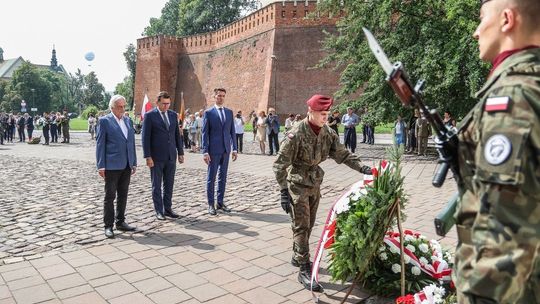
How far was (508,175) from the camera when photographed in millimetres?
1338

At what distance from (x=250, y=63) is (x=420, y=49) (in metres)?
26.5

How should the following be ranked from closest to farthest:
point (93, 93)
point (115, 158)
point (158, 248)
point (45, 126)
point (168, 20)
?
point (158, 248) < point (115, 158) < point (45, 126) < point (168, 20) < point (93, 93)

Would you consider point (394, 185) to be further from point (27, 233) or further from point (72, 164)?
point (72, 164)

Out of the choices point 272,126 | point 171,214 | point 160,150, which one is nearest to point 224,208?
point 171,214

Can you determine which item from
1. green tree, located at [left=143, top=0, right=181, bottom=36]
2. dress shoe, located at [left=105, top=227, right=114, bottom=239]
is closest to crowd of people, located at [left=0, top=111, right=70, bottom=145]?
dress shoe, located at [left=105, top=227, right=114, bottom=239]

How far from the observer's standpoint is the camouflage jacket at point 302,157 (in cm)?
413

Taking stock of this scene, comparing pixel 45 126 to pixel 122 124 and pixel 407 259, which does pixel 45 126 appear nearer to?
pixel 122 124

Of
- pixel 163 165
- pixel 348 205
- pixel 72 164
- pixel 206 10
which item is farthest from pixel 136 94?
pixel 348 205

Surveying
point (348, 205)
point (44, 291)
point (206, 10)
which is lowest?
point (44, 291)

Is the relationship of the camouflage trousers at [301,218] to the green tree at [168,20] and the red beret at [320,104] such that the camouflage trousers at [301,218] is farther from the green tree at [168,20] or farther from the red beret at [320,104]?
the green tree at [168,20]

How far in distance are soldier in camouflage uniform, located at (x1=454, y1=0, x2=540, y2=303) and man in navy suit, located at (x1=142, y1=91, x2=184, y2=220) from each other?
18.1 ft

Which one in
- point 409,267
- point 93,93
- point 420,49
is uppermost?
point 93,93

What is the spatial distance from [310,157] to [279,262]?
1256mm

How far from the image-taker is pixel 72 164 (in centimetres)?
1431
